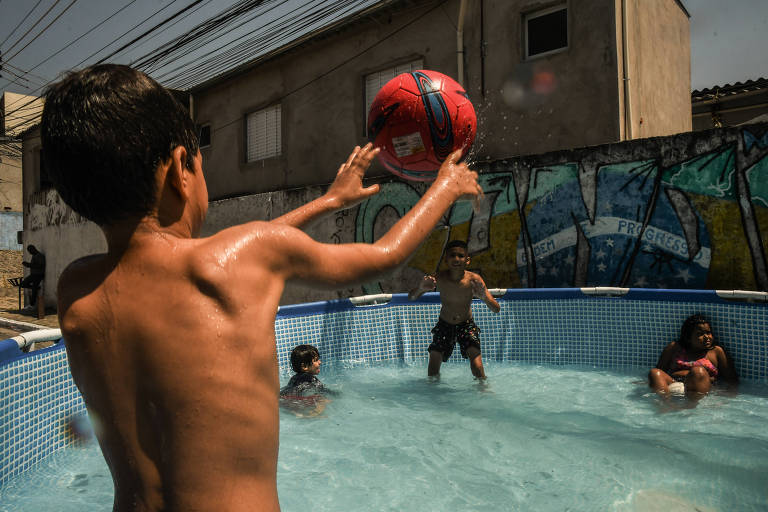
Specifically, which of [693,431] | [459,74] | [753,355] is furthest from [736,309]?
[459,74]

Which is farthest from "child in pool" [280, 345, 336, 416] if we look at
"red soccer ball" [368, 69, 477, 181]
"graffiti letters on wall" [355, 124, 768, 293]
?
"graffiti letters on wall" [355, 124, 768, 293]

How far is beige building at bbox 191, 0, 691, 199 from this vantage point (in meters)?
8.85

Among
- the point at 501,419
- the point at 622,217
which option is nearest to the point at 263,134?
the point at 622,217

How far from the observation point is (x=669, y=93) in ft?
34.5

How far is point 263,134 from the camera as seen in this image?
47.5 ft

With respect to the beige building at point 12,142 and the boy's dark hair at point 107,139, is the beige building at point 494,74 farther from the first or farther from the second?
the beige building at point 12,142

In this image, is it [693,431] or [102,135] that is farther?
[693,431]

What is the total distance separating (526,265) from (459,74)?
170 inches

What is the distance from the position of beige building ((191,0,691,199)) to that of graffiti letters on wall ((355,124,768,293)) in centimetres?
166

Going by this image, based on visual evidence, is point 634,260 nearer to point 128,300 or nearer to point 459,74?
point 459,74

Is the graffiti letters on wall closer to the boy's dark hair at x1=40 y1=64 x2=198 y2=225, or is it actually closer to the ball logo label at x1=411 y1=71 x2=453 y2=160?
the ball logo label at x1=411 y1=71 x2=453 y2=160

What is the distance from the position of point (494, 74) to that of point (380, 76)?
114 inches

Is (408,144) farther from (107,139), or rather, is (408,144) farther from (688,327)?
(688,327)

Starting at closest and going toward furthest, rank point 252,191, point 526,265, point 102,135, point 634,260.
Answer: point 102,135
point 634,260
point 526,265
point 252,191
